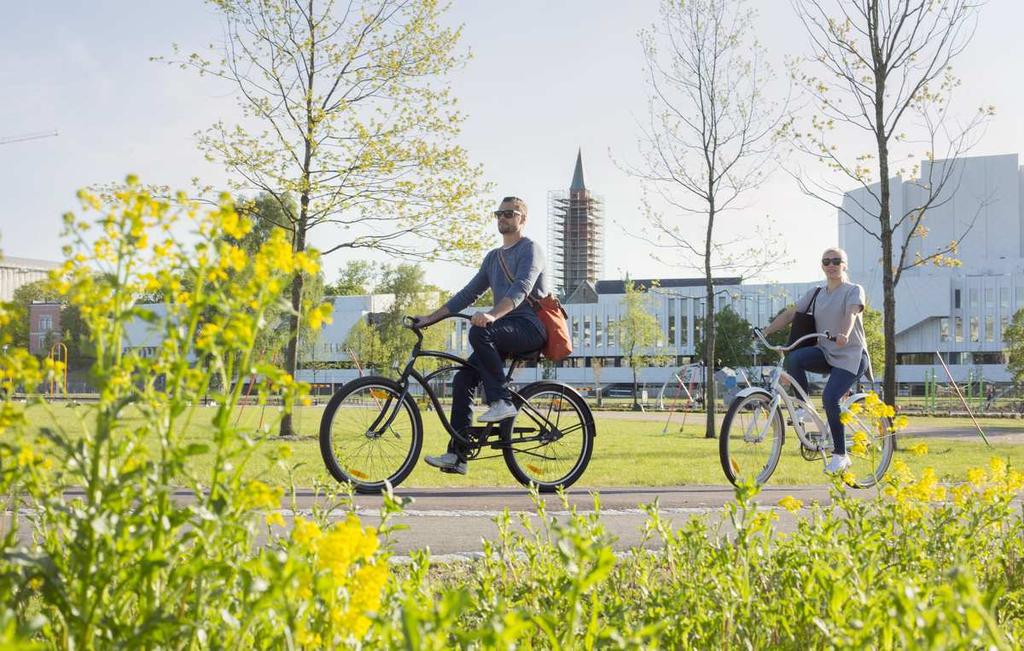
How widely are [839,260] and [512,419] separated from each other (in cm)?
350

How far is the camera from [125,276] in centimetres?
199

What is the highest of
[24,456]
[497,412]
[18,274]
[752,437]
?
[18,274]

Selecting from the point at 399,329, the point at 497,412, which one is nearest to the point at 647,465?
the point at 497,412

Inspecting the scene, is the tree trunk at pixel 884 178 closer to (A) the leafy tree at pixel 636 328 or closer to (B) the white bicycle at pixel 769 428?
(B) the white bicycle at pixel 769 428

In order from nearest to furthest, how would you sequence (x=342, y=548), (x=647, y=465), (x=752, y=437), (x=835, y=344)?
(x=342, y=548) < (x=752, y=437) < (x=835, y=344) < (x=647, y=465)

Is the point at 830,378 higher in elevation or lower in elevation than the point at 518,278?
lower

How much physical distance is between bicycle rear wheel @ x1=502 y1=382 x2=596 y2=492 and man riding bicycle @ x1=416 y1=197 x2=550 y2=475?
0.81 feet

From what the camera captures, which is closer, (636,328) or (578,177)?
(636,328)

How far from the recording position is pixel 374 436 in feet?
21.5

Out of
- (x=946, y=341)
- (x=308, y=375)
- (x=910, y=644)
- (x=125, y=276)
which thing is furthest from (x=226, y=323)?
(x=946, y=341)

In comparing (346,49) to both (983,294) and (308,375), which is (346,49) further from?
(983,294)

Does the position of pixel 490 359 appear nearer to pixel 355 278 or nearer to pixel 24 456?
pixel 24 456

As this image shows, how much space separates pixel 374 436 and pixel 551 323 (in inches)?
60.4

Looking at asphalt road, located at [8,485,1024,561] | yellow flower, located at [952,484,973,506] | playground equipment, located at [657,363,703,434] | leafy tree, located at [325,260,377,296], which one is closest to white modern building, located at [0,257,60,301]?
leafy tree, located at [325,260,377,296]
